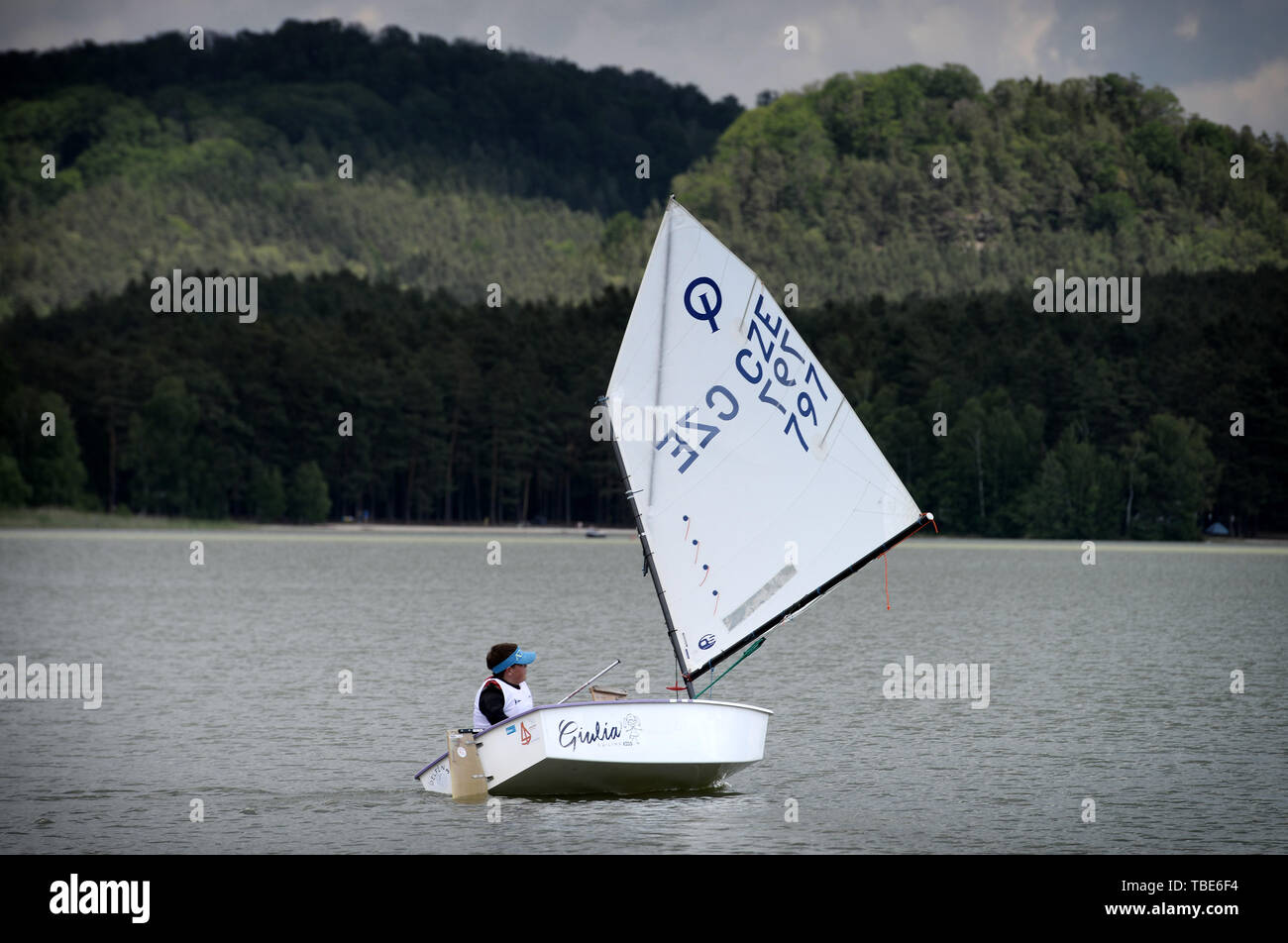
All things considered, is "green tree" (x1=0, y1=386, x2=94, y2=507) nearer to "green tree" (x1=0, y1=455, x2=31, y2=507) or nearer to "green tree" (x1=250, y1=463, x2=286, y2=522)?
"green tree" (x1=0, y1=455, x2=31, y2=507)

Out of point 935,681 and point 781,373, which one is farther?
point 935,681

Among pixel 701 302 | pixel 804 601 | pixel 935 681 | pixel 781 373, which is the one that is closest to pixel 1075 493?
pixel 935 681

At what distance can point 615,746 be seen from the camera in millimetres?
21750

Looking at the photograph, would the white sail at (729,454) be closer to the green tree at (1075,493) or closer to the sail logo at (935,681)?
the sail logo at (935,681)

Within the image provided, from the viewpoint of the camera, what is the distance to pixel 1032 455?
14762cm

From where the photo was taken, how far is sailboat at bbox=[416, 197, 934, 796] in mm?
22328

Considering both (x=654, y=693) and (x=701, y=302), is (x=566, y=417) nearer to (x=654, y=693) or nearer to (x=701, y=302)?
(x=654, y=693)

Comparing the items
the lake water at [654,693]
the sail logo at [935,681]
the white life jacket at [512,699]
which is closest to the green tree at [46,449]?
the lake water at [654,693]

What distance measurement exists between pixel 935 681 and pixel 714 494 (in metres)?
21.6

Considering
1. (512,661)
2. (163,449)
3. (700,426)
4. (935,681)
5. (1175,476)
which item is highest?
(700,426)

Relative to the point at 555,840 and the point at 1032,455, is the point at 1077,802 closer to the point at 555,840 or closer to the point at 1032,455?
the point at 555,840

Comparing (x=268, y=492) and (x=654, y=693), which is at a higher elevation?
(x=268, y=492)

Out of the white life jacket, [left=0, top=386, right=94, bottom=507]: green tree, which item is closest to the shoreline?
[left=0, top=386, right=94, bottom=507]: green tree
